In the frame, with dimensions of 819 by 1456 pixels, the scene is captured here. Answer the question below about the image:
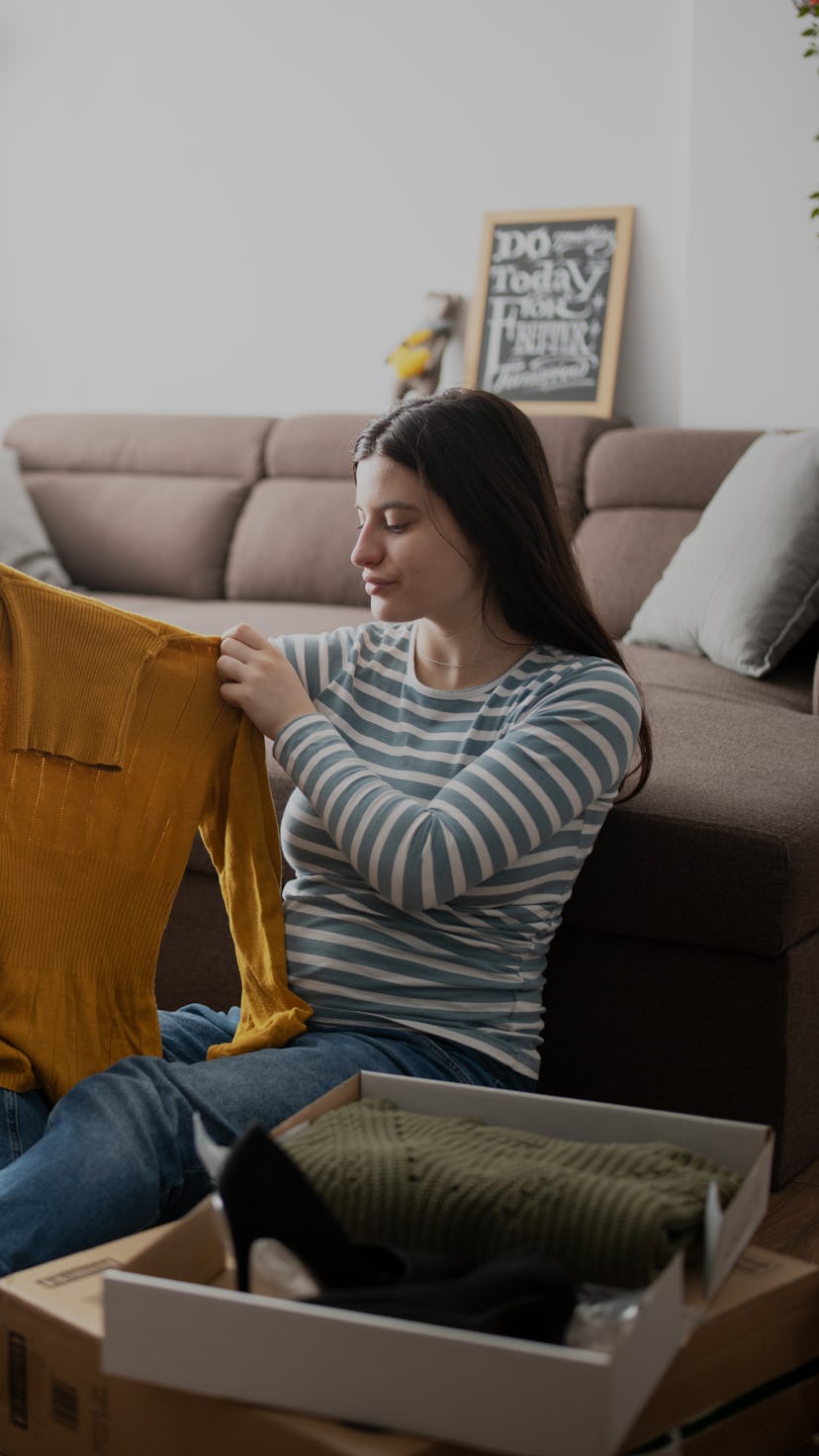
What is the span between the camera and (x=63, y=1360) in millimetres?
968

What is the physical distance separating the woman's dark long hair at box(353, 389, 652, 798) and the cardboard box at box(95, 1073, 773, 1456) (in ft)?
2.28

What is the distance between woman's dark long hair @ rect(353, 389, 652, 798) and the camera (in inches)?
57.8

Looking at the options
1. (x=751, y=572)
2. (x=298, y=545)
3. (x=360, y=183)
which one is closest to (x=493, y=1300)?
(x=751, y=572)

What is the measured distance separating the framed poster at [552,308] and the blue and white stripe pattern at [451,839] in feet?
6.74

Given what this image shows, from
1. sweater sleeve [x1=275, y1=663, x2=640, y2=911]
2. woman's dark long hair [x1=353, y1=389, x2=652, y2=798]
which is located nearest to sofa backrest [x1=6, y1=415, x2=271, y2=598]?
woman's dark long hair [x1=353, y1=389, x2=652, y2=798]

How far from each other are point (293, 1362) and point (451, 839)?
556 millimetres

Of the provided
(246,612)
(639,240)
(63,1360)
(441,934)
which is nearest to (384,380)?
(639,240)

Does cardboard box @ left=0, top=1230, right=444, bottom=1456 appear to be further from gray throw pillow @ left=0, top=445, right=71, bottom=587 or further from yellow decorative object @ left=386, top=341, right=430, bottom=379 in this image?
yellow decorative object @ left=386, top=341, right=430, bottom=379

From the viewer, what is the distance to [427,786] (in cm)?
146

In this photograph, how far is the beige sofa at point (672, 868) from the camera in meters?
1.68

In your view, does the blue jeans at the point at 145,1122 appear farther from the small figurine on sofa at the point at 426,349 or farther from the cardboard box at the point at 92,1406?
the small figurine on sofa at the point at 426,349

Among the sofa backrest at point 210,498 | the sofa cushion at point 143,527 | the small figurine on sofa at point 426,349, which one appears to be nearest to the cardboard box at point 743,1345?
the sofa backrest at point 210,498

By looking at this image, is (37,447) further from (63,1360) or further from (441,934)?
(63,1360)

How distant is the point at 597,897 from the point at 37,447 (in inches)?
104
